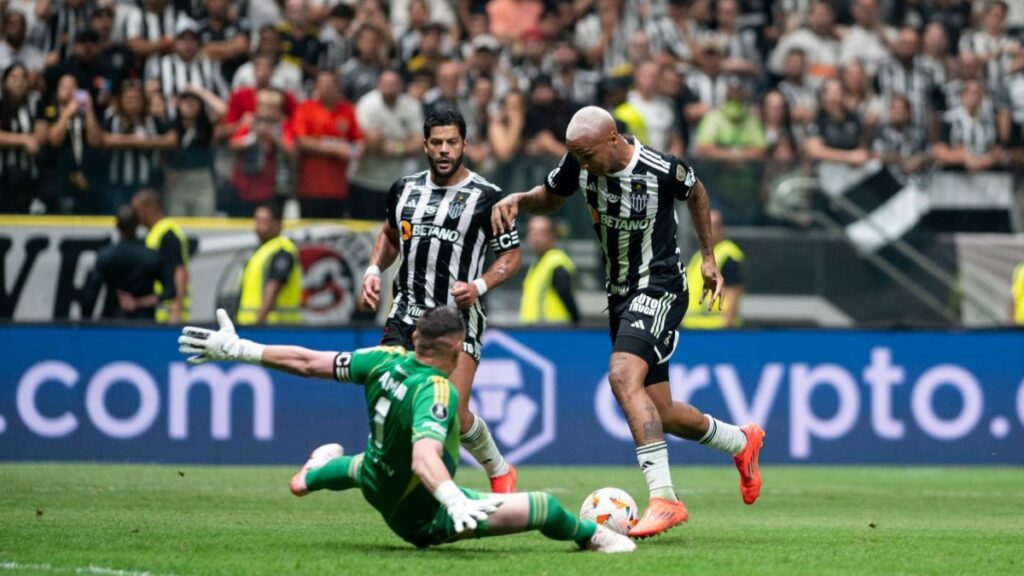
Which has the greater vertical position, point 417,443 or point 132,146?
point 132,146

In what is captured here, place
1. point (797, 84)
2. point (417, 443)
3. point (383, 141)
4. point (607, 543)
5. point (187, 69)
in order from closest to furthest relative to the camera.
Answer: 1. point (417, 443)
2. point (607, 543)
3. point (383, 141)
4. point (187, 69)
5. point (797, 84)

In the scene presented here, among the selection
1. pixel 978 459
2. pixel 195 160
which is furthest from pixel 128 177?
pixel 978 459

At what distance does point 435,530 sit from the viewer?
769 centimetres

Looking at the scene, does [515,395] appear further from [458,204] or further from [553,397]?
[458,204]

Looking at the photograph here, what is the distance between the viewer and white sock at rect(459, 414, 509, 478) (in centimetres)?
1028

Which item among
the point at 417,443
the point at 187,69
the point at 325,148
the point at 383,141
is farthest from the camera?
the point at 187,69

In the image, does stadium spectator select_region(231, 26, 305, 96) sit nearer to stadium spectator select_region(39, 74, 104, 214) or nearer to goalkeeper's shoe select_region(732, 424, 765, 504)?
stadium spectator select_region(39, 74, 104, 214)

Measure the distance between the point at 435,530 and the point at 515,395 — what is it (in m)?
8.65

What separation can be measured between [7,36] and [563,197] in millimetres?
10242

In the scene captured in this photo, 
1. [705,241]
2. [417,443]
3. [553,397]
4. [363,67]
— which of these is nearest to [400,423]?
[417,443]

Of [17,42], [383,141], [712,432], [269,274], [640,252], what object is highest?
[17,42]

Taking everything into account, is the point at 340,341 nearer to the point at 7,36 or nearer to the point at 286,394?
the point at 286,394

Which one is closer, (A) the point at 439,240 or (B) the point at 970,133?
(A) the point at 439,240

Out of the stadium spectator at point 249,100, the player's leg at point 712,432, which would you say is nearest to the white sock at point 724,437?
the player's leg at point 712,432
